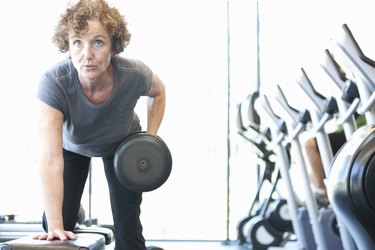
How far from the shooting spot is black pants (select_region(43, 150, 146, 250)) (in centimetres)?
239

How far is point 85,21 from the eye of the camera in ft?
6.72

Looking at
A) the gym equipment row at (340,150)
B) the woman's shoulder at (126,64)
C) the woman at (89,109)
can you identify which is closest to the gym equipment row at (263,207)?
the gym equipment row at (340,150)

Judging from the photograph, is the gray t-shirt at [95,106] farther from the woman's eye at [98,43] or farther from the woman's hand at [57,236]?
the woman's hand at [57,236]

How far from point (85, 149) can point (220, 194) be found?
3.23 metres

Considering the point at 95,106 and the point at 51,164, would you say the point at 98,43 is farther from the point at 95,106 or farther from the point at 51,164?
the point at 51,164

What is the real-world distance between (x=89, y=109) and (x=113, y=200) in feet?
1.51

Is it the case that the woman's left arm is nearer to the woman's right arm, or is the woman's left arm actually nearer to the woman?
the woman

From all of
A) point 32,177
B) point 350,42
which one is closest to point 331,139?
point 350,42

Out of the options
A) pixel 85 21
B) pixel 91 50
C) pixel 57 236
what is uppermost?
pixel 85 21

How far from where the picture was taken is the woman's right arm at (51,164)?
6.59 ft

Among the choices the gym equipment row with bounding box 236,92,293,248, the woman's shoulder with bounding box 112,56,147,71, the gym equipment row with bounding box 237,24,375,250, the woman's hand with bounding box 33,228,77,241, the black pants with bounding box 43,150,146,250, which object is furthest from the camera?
the gym equipment row with bounding box 236,92,293,248

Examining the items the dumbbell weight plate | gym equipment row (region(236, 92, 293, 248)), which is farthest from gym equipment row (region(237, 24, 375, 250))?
the dumbbell weight plate

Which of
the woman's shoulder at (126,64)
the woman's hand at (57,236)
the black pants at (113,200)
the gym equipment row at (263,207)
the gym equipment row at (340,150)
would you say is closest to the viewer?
the gym equipment row at (340,150)

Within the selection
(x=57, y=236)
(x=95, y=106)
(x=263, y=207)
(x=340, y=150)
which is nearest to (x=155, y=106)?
(x=95, y=106)
